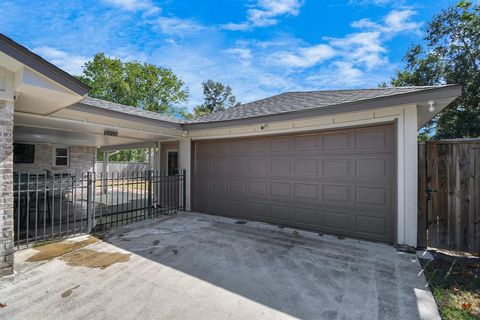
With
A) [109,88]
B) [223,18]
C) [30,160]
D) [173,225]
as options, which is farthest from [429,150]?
[109,88]


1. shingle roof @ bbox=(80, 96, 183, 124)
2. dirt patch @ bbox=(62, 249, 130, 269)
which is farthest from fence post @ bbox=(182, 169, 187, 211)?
dirt patch @ bbox=(62, 249, 130, 269)

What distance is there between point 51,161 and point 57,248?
937cm

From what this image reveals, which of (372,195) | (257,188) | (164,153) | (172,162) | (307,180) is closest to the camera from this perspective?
(372,195)

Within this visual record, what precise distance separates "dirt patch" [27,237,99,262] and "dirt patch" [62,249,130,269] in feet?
0.68

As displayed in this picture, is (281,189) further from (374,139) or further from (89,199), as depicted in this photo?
(89,199)

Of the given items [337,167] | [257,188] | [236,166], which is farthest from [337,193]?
[236,166]

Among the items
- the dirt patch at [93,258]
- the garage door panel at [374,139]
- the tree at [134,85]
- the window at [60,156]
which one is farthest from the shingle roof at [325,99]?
the tree at [134,85]

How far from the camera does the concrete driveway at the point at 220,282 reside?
2.46 meters

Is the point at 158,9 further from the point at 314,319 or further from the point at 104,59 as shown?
the point at 104,59

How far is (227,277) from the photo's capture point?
10.5 feet

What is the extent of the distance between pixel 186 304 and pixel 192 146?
5442 mm

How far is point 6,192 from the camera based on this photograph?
10.6 feet

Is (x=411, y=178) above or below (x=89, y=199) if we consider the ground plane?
above

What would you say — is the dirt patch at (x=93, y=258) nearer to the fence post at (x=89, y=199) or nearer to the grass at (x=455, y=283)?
the fence post at (x=89, y=199)
